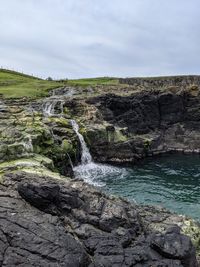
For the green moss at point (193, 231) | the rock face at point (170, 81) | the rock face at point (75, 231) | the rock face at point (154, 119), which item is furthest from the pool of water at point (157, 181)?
the rock face at point (170, 81)

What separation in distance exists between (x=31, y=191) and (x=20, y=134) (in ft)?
85.0

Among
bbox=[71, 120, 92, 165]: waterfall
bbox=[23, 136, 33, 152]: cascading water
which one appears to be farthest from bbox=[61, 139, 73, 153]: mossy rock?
bbox=[23, 136, 33, 152]: cascading water

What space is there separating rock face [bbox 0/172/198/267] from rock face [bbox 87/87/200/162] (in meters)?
48.3

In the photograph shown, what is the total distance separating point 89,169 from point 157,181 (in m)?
12.3

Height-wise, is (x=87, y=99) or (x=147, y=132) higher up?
(x=87, y=99)

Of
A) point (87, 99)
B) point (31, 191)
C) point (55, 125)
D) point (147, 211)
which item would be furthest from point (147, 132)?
point (31, 191)

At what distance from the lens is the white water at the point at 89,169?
62.7m

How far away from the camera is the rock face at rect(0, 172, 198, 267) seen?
24156 millimetres

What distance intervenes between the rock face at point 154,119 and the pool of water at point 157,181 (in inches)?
343

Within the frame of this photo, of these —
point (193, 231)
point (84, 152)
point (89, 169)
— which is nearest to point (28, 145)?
point (89, 169)

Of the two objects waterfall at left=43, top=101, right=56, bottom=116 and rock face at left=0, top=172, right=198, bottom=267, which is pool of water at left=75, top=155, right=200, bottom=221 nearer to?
rock face at left=0, top=172, right=198, bottom=267

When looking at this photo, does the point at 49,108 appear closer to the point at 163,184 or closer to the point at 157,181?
the point at 157,181

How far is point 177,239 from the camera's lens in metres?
26.7

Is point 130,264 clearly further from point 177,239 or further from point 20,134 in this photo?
point 20,134
